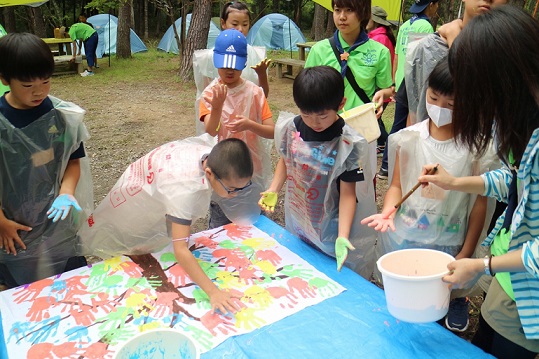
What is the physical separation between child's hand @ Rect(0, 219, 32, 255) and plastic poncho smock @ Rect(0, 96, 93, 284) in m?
0.04

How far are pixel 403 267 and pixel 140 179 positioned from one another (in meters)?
1.09

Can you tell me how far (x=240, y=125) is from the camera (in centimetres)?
221

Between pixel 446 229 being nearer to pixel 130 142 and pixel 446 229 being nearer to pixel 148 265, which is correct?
pixel 148 265

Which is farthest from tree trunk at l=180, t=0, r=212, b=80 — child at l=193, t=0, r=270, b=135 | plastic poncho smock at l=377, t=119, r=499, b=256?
plastic poncho smock at l=377, t=119, r=499, b=256

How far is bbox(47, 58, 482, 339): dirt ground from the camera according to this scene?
440 cm

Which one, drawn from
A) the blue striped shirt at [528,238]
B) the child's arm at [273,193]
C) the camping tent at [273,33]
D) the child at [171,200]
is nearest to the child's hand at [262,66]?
Result: the child at [171,200]

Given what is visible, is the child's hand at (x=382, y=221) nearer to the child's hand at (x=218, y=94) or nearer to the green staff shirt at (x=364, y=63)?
the child's hand at (x=218, y=94)

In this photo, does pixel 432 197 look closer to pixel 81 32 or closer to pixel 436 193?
pixel 436 193

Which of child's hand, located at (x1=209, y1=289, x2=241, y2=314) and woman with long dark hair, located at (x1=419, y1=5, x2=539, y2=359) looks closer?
woman with long dark hair, located at (x1=419, y1=5, x2=539, y2=359)

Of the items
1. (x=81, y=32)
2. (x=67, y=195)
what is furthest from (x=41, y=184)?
(x=81, y=32)

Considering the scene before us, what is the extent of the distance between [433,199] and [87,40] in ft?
32.3

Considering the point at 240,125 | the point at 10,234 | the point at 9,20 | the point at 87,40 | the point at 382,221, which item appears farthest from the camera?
the point at 9,20

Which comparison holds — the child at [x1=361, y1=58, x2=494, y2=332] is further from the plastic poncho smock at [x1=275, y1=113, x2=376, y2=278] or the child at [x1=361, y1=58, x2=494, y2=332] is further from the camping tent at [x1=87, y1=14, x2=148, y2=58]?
the camping tent at [x1=87, y1=14, x2=148, y2=58]

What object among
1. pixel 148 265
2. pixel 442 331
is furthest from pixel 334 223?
pixel 148 265
